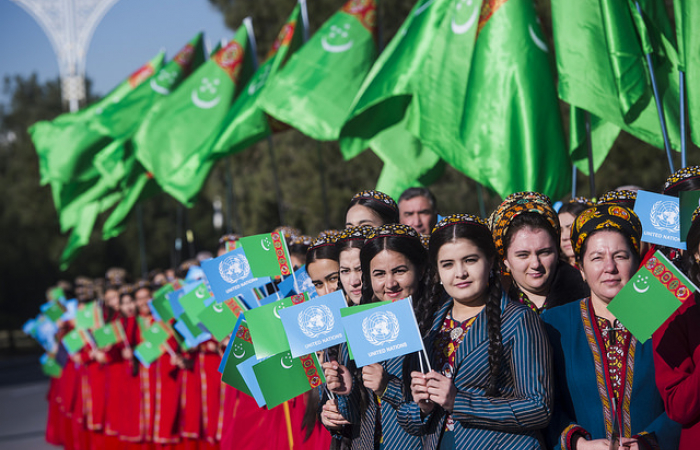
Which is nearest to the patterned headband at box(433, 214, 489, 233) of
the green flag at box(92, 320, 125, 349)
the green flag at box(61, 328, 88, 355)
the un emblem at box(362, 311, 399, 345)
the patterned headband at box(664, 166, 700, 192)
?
the un emblem at box(362, 311, 399, 345)

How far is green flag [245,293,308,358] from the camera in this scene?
10.8 ft

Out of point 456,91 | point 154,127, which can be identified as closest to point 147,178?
point 154,127

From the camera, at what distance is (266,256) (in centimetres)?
384

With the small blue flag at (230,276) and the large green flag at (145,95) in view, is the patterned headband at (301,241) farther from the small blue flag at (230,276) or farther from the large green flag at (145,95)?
the large green flag at (145,95)

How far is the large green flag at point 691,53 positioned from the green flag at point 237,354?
2.99 metres

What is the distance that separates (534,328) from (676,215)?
739mm

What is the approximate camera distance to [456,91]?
6523 mm

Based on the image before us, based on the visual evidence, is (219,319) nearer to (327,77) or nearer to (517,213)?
(517,213)

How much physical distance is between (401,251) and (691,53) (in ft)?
9.47

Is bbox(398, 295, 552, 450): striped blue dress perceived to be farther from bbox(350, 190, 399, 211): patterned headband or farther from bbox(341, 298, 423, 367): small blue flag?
bbox(350, 190, 399, 211): patterned headband

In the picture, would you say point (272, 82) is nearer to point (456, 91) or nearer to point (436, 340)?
point (456, 91)

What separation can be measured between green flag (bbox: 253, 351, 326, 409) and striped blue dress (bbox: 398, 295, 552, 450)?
25.7 inches

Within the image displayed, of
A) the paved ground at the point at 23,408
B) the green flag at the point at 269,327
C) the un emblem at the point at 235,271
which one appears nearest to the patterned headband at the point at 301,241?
the un emblem at the point at 235,271

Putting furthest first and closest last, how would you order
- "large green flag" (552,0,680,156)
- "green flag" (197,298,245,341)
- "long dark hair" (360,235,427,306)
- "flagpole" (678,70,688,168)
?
"large green flag" (552,0,680,156) → "flagpole" (678,70,688,168) → "green flag" (197,298,245,341) → "long dark hair" (360,235,427,306)
